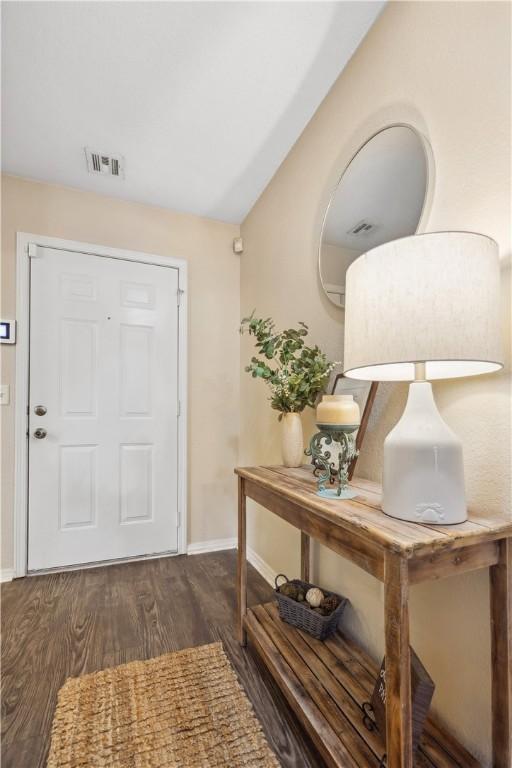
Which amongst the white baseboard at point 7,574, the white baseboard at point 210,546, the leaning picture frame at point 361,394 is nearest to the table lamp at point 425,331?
the leaning picture frame at point 361,394

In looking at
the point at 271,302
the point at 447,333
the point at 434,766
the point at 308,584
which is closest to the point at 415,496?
the point at 447,333

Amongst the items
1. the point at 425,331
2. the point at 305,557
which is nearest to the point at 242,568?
the point at 305,557

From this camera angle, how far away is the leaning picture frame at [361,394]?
4.13 feet

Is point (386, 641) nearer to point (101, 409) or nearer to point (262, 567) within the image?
point (262, 567)

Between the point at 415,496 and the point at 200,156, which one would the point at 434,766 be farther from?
the point at 200,156

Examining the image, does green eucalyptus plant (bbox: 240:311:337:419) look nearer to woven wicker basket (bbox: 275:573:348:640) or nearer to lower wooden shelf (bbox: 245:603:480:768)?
woven wicker basket (bbox: 275:573:348:640)

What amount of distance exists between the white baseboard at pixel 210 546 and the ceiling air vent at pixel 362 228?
2.23 meters

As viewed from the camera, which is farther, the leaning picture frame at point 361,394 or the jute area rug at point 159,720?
the leaning picture frame at point 361,394

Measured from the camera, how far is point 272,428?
2191mm

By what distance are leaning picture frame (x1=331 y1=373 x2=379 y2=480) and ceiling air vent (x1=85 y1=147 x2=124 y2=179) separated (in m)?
1.84

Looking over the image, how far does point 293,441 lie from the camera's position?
1564mm

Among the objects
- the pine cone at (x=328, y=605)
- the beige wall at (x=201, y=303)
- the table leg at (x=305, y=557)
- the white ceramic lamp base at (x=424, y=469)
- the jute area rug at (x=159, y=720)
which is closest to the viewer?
the white ceramic lamp base at (x=424, y=469)

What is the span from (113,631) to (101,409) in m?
1.27

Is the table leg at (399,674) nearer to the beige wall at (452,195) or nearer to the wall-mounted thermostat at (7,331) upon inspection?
the beige wall at (452,195)
